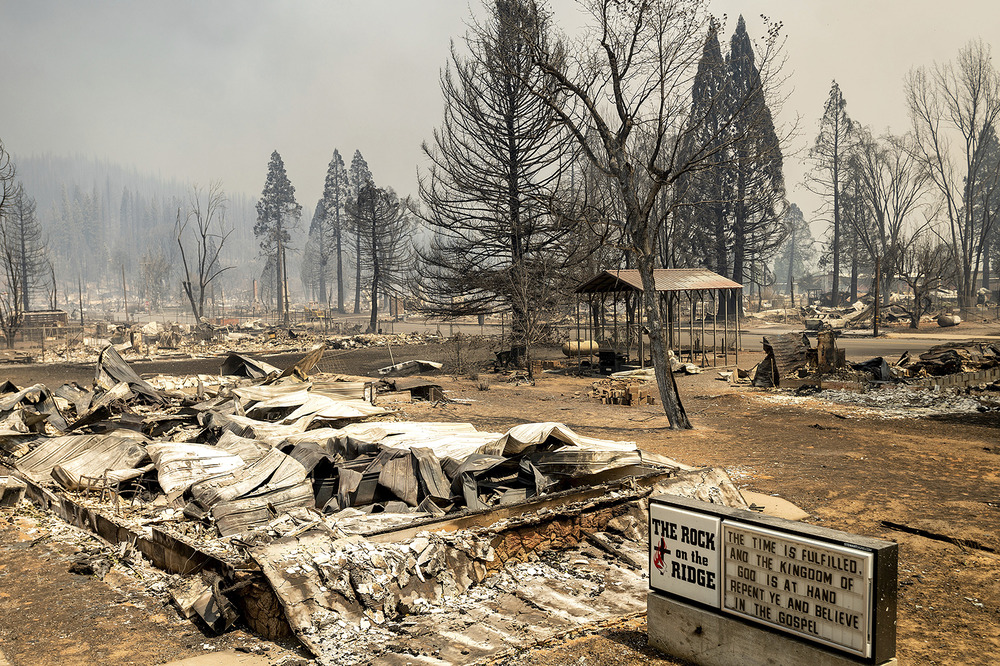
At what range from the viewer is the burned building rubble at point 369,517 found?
4.95 metres

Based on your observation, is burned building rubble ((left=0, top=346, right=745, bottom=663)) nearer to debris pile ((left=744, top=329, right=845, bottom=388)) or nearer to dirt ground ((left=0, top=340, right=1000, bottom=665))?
dirt ground ((left=0, top=340, right=1000, bottom=665))

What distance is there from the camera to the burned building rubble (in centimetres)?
495

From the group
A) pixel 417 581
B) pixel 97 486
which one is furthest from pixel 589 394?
pixel 417 581

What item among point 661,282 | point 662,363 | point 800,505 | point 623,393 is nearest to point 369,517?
point 800,505

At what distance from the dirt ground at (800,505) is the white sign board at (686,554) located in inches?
19.4

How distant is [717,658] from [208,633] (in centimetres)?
357

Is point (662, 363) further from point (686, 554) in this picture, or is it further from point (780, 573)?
point (780, 573)

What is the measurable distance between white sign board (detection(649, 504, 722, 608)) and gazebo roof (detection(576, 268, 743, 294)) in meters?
17.6

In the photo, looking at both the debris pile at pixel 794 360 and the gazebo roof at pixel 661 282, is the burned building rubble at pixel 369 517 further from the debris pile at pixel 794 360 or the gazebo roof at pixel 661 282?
the gazebo roof at pixel 661 282

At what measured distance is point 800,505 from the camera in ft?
26.2

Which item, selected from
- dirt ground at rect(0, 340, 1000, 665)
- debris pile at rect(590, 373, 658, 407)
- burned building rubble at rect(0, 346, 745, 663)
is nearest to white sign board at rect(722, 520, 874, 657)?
dirt ground at rect(0, 340, 1000, 665)

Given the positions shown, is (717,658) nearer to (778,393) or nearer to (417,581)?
(417,581)

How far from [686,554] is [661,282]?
21411mm

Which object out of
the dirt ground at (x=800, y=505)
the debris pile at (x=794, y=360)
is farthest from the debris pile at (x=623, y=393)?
the debris pile at (x=794, y=360)
